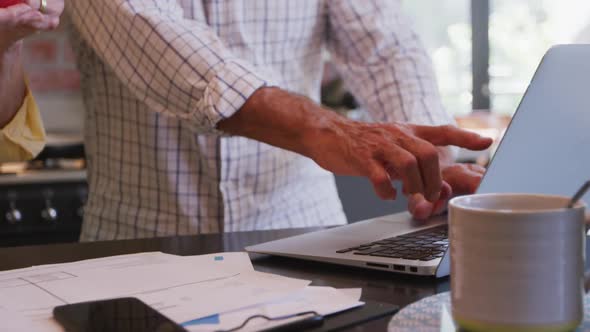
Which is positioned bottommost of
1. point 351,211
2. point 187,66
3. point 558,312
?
point 351,211

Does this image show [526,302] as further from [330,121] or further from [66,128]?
[66,128]

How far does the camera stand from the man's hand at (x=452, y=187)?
3.41 ft

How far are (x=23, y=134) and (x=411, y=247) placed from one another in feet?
2.22

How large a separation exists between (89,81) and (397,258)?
833mm

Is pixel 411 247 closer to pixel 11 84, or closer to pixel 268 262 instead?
pixel 268 262

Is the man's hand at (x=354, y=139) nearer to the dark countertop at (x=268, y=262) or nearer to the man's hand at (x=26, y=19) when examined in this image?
the dark countertop at (x=268, y=262)

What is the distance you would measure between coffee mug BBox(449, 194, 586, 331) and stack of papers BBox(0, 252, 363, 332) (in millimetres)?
135

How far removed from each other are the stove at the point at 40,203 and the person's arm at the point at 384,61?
3.15 ft

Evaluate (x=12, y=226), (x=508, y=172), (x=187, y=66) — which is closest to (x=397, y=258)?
(x=508, y=172)

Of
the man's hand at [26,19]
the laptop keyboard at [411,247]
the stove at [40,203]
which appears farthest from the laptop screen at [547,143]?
the stove at [40,203]

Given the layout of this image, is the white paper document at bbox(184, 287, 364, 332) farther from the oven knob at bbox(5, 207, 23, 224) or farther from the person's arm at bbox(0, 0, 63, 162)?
the oven knob at bbox(5, 207, 23, 224)

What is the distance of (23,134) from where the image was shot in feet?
4.08

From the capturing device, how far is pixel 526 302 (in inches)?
20.4

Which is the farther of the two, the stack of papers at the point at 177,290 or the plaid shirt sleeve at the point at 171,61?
the plaid shirt sleeve at the point at 171,61
